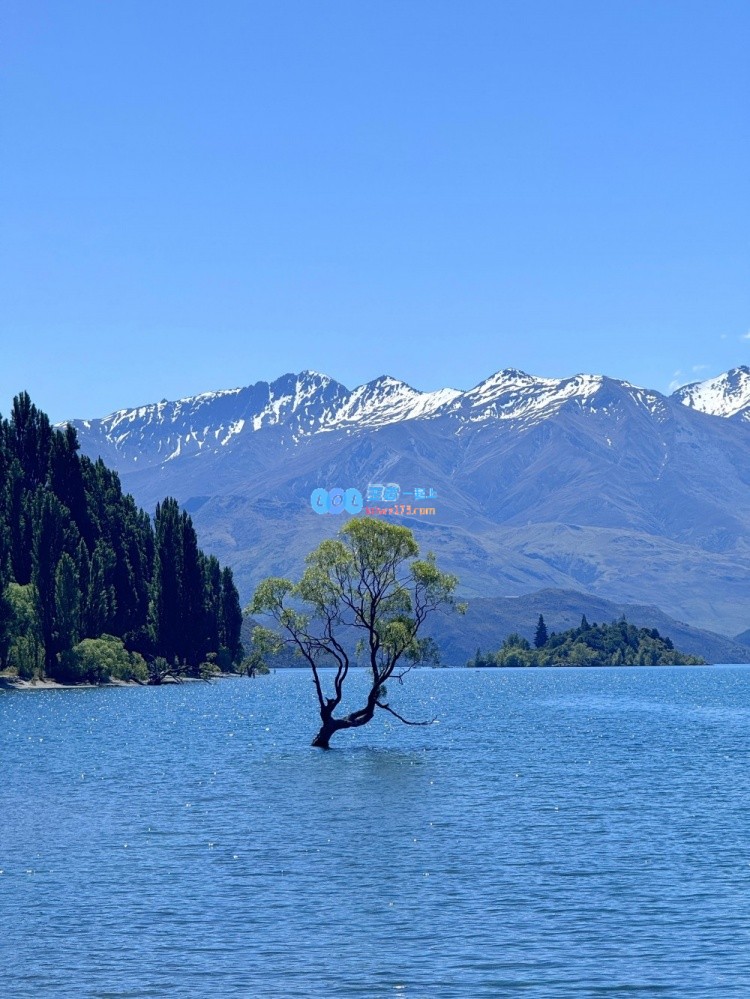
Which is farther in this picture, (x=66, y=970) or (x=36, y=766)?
(x=36, y=766)

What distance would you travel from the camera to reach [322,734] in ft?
360

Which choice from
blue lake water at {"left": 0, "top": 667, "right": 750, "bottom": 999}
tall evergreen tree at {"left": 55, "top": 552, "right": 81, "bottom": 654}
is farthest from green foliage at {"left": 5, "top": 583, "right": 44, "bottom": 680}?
blue lake water at {"left": 0, "top": 667, "right": 750, "bottom": 999}

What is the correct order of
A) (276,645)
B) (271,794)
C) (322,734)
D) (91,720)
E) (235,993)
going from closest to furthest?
(235,993) < (271,794) < (276,645) < (322,734) < (91,720)

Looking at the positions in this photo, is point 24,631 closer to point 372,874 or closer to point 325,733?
point 325,733

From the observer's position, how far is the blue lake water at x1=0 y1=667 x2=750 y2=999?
39531 millimetres

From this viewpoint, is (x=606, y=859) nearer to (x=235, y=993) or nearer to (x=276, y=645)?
(x=235, y=993)

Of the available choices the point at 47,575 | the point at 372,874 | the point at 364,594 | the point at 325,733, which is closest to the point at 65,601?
the point at 47,575

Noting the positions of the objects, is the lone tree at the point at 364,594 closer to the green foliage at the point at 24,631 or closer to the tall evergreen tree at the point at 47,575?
the green foliage at the point at 24,631

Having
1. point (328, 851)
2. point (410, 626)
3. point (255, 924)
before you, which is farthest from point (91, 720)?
point (255, 924)

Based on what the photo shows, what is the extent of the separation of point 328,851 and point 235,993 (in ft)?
73.0

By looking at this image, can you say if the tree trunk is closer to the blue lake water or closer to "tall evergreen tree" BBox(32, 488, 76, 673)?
the blue lake water

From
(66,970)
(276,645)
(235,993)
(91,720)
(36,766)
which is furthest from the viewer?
(91,720)

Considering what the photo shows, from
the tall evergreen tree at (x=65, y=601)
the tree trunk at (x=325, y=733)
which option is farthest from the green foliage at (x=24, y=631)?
the tree trunk at (x=325, y=733)

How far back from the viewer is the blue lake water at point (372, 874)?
39.5 metres
